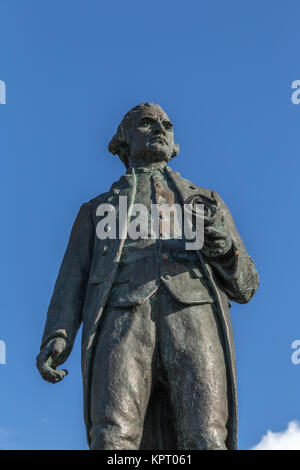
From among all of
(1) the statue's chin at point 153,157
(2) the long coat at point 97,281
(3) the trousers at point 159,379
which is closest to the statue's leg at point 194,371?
(3) the trousers at point 159,379

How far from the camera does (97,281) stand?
A: 9.16 meters

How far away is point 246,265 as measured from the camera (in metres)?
9.27

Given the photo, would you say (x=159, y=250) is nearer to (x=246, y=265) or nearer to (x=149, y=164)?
(x=246, y=265)

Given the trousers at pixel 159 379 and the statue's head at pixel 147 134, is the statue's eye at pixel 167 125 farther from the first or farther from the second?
the trousers at pixel 159 379

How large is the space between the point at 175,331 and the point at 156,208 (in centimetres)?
154

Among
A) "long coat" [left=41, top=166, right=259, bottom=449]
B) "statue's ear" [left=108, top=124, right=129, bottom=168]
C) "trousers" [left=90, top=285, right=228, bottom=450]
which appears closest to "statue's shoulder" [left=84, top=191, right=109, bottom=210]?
"long coat" [left=41, top=166, right=259, bottom=449]

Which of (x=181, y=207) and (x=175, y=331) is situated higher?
(x=181, y=207)

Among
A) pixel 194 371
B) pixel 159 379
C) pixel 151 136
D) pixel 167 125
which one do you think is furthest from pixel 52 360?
pixel 167 125

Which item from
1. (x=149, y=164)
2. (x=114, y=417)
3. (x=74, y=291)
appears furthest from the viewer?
(x=149, y=164)

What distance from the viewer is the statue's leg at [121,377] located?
827 cm

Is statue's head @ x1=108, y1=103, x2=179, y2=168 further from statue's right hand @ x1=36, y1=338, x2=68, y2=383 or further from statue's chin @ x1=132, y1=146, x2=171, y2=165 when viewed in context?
statue's right hand @ x1=36, y1=338, x2=68, y2=383

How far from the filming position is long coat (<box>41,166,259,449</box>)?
8789mm

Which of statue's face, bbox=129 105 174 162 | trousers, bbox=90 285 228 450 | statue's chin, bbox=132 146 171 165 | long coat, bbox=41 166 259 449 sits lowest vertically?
trousers, bbox=90 285 228 450

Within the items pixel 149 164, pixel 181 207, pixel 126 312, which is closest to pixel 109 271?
pixel 126 312
